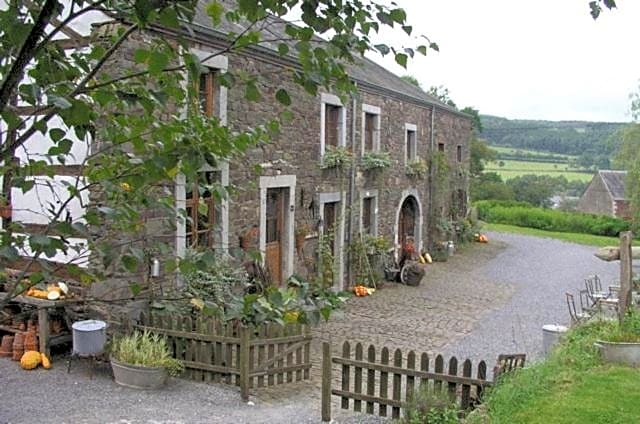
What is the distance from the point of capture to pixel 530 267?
20797 millimetres

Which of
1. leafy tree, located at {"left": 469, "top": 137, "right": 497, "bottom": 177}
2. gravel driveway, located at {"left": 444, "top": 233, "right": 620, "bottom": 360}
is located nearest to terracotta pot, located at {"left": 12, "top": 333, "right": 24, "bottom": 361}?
gravel driveway, located at {"left": 444, "top": 233, "right": 620, "bottom": 360}

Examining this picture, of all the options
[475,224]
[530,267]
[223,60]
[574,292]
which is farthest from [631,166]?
[223,60]

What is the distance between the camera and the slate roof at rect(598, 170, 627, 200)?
49.4m

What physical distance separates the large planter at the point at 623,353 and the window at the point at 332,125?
8.12 metres

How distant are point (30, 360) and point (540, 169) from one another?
72.6m

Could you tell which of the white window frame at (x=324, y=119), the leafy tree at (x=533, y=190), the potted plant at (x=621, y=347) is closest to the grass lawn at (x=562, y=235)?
the white window frame at (x=324, y=119)

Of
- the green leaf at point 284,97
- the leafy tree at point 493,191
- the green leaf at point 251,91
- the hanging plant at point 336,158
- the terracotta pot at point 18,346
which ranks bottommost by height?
the terracotta pot at point 18,346

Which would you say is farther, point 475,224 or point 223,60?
point 475,224

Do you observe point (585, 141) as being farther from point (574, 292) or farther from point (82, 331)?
point (82, 331)

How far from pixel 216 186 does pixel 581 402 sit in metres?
5.08

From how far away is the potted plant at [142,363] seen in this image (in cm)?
754

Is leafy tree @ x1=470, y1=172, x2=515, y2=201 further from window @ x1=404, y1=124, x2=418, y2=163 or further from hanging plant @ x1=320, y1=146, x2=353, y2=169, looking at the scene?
hanging plant @ x1=320, y1=146, x2=353, y2=169

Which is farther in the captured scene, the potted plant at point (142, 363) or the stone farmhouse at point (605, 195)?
the stone farmhouse at point (605, 195)

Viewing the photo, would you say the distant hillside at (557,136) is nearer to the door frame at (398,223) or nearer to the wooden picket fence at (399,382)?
the door frame at (398,223)
